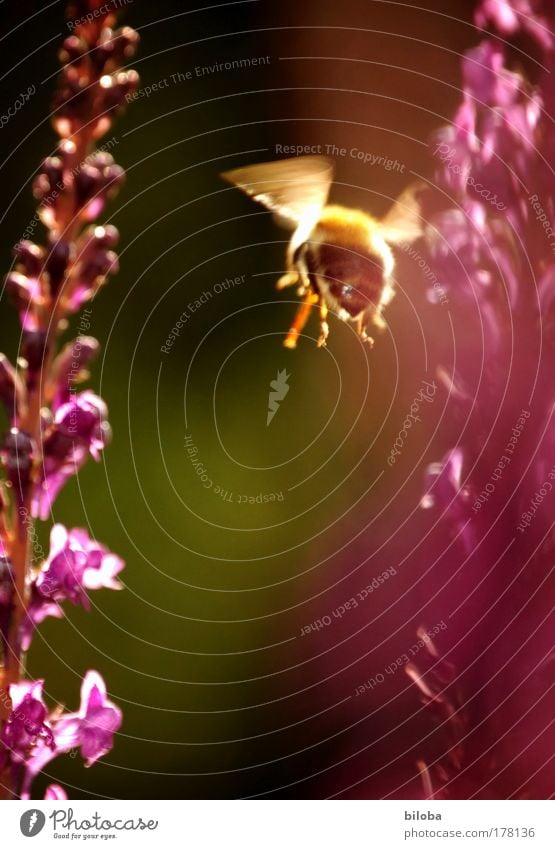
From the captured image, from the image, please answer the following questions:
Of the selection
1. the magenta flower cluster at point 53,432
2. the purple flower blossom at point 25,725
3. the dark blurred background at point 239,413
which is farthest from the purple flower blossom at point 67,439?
the dark blurred background at point 239,413

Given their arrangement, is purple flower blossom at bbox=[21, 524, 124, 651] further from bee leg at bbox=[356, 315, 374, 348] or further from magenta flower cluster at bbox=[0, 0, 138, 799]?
bee leg at bbox=[356, 315, 374, 348]

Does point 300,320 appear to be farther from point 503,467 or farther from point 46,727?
point 46,727

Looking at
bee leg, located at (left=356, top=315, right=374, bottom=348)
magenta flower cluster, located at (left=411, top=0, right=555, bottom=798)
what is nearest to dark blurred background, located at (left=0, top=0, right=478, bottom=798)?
bee leg, located at (left=356, top=315, right=374, bottom=348)

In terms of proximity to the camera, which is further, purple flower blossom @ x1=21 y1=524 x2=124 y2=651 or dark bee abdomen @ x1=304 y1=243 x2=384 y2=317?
dark bee abdomen @ x1=304 y1=243 x2=384 y2=317

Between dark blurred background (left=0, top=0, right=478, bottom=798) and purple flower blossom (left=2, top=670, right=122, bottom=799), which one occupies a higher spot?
dark blurred background (left=0, top=0, right=478, bottom=798)

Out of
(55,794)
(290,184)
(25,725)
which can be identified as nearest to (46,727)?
(25,725)
